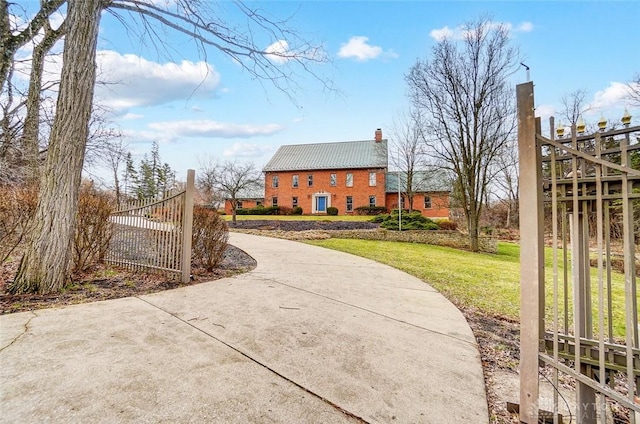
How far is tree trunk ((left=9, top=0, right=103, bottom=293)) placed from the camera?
13.7 feet

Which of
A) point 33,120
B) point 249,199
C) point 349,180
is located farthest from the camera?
point 249,199

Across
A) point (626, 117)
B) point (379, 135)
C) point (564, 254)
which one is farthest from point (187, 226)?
point (379, 135)

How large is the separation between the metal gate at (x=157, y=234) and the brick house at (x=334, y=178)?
89.0ft

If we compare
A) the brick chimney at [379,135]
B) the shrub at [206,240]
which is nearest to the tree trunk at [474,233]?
the shrub at [206,240]

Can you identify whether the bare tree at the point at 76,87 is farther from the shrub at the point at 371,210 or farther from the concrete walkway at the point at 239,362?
the shrub at the point at 371,210

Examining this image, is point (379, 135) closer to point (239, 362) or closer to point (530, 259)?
point (530, 259)

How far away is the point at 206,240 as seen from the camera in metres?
6.08

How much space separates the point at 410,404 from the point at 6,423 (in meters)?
2.42

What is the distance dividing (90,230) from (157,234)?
3.89 feet

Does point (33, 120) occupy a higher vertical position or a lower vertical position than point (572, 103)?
lower

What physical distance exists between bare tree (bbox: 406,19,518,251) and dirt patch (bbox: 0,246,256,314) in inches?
523

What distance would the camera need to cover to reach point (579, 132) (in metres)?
1.95

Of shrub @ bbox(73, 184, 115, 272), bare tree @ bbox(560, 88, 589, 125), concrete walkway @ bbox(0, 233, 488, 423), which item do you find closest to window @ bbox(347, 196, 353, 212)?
bare tree @ bbox(560, 88, 589, 125)

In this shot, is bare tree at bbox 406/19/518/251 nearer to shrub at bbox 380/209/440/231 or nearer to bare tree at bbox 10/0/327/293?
shrub at bbox 380/209/440/231
